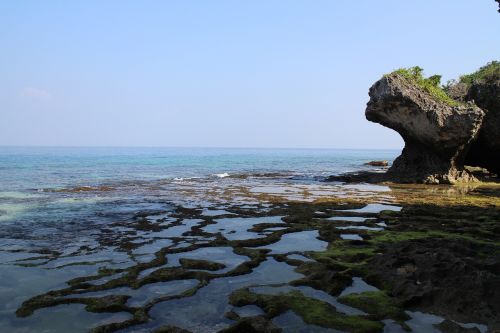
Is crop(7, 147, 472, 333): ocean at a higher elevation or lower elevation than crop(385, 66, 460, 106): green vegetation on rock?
lower

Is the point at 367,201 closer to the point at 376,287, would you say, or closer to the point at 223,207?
the point at 223,207

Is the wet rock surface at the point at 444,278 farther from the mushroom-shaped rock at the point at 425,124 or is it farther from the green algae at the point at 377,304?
the mushroom-shaped rock at the point at 425,124

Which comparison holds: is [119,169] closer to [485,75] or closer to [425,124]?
[425,124]

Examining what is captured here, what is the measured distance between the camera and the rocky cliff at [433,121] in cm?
2372

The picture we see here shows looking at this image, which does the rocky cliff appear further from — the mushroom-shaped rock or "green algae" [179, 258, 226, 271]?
"green algae" [179, 258, 226, 271]

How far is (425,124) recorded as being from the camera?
24297mm

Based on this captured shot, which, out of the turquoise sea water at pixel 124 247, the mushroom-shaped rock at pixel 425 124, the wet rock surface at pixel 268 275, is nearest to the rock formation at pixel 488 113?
the mushroom-shaped rock at pixel 425 124

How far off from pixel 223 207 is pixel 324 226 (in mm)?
4636

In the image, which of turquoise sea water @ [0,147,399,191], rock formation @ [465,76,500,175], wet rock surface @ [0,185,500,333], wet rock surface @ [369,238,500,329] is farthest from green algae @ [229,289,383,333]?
rock formation @ [465,76,500,175]

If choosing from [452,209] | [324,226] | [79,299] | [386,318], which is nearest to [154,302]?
[79,299]

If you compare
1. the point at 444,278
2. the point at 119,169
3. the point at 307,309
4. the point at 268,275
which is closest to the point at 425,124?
the point at 444,278

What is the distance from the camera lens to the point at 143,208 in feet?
46.4

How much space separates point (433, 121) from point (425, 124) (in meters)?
0.63

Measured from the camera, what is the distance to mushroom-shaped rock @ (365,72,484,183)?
2361 cm
